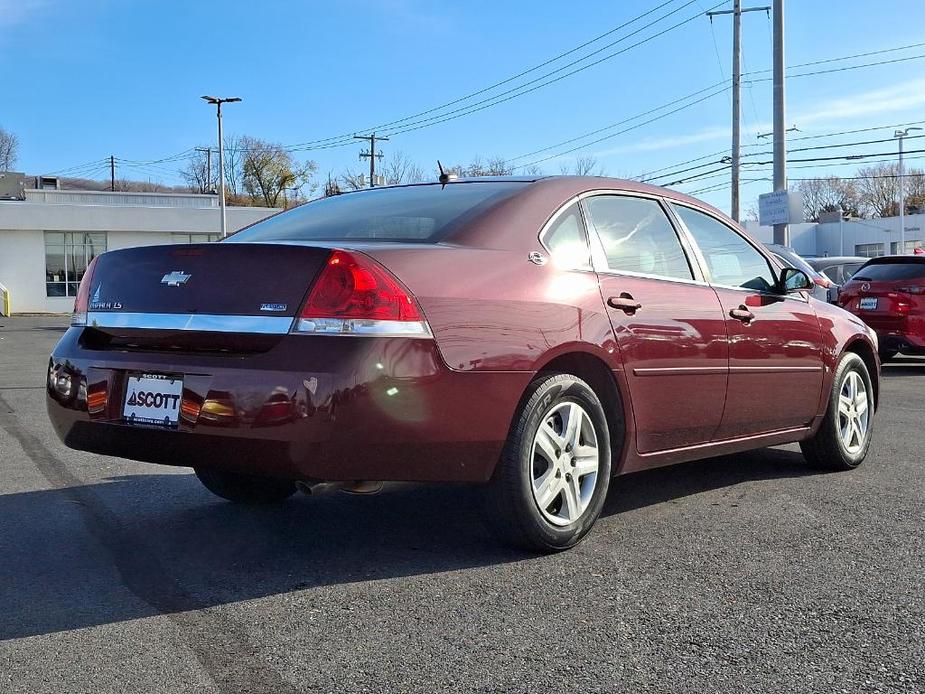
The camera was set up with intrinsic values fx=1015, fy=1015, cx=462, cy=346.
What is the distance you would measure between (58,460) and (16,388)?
17.8 feet

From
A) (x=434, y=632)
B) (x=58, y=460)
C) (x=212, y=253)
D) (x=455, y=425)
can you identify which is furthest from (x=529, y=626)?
(x=58, y=460)

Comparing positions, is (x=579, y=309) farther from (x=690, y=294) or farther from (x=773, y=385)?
(x=773, y=385)

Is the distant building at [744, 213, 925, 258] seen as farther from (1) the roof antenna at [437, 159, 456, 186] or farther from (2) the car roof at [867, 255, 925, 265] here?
(1) the roof antenna at [437, 159, 456, 186]

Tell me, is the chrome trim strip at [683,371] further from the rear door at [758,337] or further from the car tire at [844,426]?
the car tire at [844,426]

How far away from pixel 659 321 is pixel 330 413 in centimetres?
172

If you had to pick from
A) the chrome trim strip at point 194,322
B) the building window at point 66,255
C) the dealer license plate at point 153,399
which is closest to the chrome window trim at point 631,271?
the chrome trim strip at point 194,322

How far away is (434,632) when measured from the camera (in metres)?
3.03

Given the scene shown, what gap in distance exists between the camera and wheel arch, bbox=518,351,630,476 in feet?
13.3

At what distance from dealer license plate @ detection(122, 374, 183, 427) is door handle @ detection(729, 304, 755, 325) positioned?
8.81 ft

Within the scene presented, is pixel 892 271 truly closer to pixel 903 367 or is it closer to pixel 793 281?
pixel 903 367

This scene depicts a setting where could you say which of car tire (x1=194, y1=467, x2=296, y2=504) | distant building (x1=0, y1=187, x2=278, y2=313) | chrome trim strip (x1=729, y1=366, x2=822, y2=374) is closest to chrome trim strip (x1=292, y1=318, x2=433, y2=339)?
car tire (x1=194, y1=467, x2=296, y2=504)

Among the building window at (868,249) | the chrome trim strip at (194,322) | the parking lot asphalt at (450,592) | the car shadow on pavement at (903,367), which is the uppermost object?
the building window at (868,249)

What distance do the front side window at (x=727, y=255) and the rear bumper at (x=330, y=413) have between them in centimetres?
175

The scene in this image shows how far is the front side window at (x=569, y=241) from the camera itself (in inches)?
162
